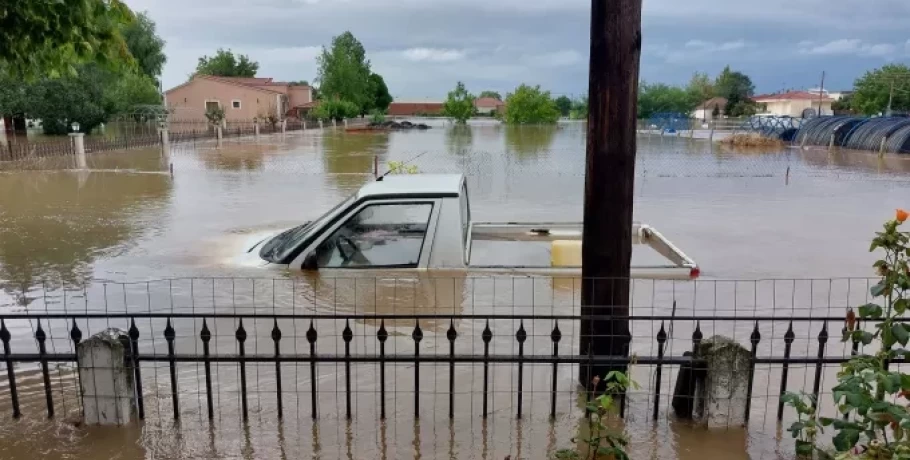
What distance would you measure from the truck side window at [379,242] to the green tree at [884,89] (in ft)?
244

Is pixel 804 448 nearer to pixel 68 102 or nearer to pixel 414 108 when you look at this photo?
pixel 68 102

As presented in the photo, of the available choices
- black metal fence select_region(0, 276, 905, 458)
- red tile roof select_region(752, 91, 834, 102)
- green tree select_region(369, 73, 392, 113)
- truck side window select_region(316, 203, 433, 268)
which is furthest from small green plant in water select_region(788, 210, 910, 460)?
red tile roof select_region(752, 91, 834, 102)

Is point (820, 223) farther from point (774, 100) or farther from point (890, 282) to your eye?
point (774, 100)

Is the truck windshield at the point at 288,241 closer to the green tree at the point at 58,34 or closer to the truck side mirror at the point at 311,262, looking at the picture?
the truck side mirror at the point at 311,262

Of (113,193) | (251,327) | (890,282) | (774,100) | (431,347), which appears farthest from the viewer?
(774,100)

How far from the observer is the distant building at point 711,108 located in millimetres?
102188

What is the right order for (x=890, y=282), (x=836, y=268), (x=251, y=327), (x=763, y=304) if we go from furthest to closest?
(x=836, y=268)
(x=763, y=304)
(x=251, y=327)
(x=890, y=282)

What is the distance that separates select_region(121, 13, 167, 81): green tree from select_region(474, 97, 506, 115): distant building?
69415 millimetres

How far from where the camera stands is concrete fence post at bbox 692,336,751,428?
4246mm

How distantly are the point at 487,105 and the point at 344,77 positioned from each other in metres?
47.4

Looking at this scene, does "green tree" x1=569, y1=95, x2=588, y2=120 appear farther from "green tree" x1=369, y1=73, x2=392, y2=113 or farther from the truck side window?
the truck side window

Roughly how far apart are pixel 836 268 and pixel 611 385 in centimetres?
735

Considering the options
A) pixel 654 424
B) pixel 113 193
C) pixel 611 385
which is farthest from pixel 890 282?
pixel 113 193

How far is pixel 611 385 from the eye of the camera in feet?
11.5
